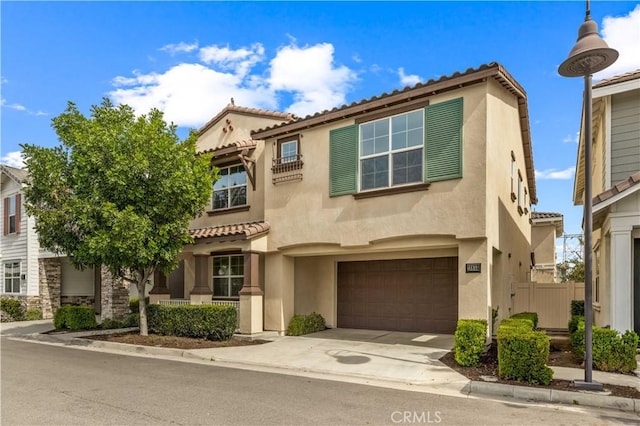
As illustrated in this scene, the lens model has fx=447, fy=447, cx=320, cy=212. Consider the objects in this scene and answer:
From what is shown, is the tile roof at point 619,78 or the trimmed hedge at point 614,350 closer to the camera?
the trimmed hedge at point 614,350

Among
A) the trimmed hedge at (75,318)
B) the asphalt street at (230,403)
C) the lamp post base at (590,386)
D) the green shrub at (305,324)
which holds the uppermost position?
the lamp post base at (590,386)

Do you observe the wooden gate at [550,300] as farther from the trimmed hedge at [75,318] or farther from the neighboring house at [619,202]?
the trimmed hedge at [75,318]

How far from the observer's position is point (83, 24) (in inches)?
477

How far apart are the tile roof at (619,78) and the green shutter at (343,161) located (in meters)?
6.28

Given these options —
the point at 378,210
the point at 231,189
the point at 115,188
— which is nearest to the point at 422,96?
the point at 378,210

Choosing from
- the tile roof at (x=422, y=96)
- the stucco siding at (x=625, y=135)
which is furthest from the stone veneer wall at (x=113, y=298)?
the stucco siding at (x=625, y=135)

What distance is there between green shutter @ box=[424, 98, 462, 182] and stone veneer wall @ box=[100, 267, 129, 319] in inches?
608

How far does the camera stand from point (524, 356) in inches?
309

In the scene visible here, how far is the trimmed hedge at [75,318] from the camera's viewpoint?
17312 millimetres

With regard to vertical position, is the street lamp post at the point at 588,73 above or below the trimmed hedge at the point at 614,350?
above

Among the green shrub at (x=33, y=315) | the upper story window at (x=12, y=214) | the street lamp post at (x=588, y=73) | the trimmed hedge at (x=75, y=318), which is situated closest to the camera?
the street lamp post at (x=588, y=73)

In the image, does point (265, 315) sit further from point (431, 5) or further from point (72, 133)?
point (431, 5)

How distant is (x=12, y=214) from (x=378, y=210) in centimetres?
2184

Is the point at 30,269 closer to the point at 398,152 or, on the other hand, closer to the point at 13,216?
the point at 13,216
